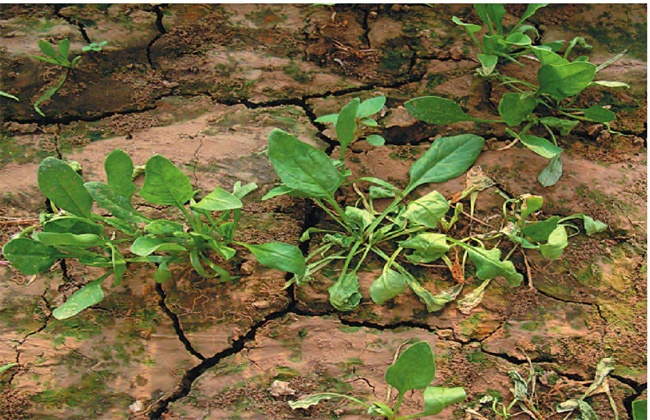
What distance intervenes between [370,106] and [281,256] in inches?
26.9

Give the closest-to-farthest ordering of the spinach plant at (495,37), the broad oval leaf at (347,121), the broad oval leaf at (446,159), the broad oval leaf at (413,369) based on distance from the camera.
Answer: the broad oval leaf at (413,369) → the broad oval leaf at (347,121) → the broad oval leaf at (446,159) → the spinach plant at (495,37)

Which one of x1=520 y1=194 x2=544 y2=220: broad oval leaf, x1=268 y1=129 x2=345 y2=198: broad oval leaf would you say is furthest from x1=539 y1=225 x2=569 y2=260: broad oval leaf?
x1=268 y1=129 x2=345 y2=198: broad oval leaf

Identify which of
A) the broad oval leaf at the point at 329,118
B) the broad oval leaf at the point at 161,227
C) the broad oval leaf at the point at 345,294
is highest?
the broad oval leaf at the point at 329,118

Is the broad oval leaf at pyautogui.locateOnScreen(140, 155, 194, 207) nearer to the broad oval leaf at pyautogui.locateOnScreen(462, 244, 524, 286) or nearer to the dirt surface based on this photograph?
the dirt surface

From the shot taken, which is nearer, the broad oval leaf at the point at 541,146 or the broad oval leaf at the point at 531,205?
the broad oval leaf at the point at 531,205

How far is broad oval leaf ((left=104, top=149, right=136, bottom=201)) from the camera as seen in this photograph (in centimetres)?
221

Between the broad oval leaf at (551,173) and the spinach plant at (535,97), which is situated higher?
the spinach plant at (535,97)

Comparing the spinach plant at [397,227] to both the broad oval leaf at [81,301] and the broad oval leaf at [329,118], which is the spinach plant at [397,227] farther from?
the broad oval leaf at [81,301]

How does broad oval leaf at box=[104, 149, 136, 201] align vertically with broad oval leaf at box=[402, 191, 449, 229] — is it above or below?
above

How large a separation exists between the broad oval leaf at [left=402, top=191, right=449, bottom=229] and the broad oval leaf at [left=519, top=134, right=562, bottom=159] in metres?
0.45

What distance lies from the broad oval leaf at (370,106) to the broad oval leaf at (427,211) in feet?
1.29

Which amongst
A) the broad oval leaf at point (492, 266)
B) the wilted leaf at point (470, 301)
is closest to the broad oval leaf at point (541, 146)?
the broad oval leaf at point (492, 266)

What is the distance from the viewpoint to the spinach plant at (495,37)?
2.74m

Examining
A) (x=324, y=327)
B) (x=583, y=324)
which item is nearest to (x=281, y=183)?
(x=324, y=327)
